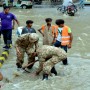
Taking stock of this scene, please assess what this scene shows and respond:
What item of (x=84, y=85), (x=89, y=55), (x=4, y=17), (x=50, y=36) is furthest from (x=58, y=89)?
(x=4, y=17)

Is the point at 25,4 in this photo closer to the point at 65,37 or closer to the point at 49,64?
the point at 65,37

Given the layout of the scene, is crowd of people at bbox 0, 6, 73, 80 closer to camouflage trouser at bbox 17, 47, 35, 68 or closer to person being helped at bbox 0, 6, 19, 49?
camouflage trouser at bbox 17, 47, 35, 68

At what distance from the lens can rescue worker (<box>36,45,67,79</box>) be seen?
868cm

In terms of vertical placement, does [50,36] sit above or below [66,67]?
above

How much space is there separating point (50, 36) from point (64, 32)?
1.74 ft

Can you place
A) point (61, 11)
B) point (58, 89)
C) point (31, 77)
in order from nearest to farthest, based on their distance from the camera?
point (58, 89) < point (31, 77) < point (61, 11)

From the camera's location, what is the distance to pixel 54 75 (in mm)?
9367

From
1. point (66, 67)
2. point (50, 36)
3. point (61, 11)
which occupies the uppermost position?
point (50, 36)

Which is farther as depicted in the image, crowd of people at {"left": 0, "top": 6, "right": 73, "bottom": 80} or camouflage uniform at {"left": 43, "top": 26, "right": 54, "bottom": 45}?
camouflage uniform at {"left": 43, "top": 26, "right": 54, "bottom": 45}

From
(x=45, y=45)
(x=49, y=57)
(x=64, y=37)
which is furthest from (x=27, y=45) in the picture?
(x=64, y=37)

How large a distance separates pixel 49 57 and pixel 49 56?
0.04 meters

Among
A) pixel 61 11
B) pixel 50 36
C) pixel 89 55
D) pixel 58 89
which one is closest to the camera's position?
pixel 58 89

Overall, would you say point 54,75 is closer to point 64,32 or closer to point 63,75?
point 63,75

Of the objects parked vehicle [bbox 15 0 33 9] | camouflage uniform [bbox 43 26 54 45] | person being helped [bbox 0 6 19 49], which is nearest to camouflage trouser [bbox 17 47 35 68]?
camouflage uniform [bbox 43 26 54 45]
